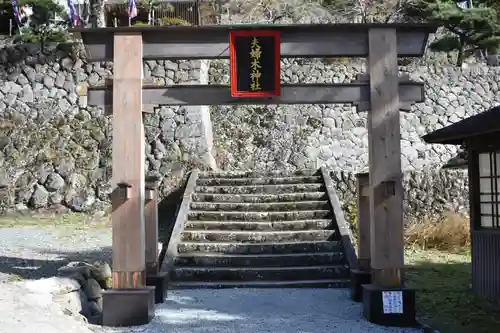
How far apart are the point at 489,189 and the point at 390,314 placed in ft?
8.83

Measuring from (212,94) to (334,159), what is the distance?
850 centimetres

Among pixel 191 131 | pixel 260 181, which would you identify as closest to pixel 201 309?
pixel 260 181

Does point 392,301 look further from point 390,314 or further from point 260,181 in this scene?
point 260,181

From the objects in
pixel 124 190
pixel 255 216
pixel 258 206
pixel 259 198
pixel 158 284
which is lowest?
pixel 158 284

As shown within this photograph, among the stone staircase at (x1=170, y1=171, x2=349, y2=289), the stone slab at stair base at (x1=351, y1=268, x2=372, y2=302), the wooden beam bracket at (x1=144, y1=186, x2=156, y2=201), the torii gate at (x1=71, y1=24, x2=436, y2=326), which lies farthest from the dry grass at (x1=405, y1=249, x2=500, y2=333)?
the wooden beam bracket at (x1=144, y1=186, x2=156, y2=201)

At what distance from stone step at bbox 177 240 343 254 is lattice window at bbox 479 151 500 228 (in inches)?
89.1

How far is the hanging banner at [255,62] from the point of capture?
6.01 m

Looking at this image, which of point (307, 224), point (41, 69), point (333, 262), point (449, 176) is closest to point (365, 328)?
point (333, 262)

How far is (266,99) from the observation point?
602 centimetres

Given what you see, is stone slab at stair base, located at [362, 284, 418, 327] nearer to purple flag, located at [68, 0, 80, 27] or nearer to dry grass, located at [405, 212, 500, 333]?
dry grass, located at [405, 212, 500, 333]

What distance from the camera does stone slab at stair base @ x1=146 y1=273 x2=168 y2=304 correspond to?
6.79 m

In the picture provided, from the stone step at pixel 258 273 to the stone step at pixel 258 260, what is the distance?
217 millimetres

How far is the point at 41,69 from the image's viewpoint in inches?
551

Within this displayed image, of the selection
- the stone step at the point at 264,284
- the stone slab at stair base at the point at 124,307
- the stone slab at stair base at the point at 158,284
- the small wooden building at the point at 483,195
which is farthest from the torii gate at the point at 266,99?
the stone step at the point at 264,284
